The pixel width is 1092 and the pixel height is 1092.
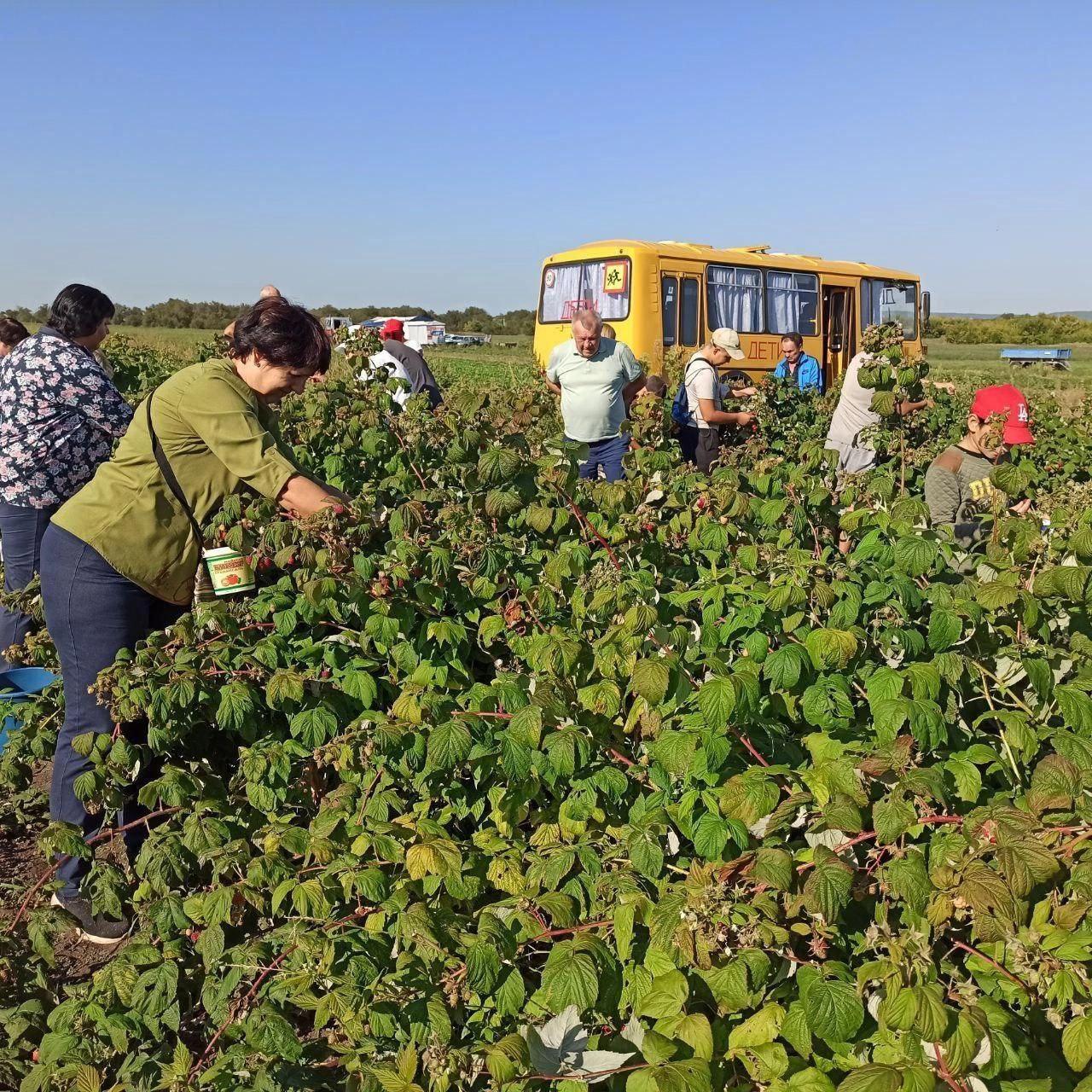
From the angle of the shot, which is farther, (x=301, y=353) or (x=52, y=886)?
(x=301, y=353)

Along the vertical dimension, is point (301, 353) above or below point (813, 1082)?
above

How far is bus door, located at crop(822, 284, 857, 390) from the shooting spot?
17.9 m

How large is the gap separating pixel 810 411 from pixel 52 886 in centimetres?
821

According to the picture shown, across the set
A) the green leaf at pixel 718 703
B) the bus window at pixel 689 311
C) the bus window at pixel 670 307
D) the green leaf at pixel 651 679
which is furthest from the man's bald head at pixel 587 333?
the bus window at pixel 689 311

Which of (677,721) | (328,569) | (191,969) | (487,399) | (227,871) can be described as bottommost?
(191,969)

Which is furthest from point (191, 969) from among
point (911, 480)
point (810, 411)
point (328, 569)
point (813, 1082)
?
point (810, 411)

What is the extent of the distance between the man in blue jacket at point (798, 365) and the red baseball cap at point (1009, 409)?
6329 mm

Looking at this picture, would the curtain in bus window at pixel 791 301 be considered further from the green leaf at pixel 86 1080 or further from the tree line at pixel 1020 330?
the tree line at pixel 1020 330

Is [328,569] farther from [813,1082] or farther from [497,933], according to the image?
[813,1082]

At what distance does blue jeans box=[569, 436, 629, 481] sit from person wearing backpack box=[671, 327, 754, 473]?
2.99ft

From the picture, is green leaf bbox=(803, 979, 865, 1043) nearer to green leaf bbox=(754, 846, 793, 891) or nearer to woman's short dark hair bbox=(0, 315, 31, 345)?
green leaf bbox=(754, 846, 793, 891)

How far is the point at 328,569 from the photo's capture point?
8.25ft

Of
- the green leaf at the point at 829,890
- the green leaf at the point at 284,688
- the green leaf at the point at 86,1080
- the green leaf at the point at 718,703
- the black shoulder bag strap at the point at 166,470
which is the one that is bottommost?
the green leaf at the point at 86,1080

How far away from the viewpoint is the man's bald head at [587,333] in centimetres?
655
